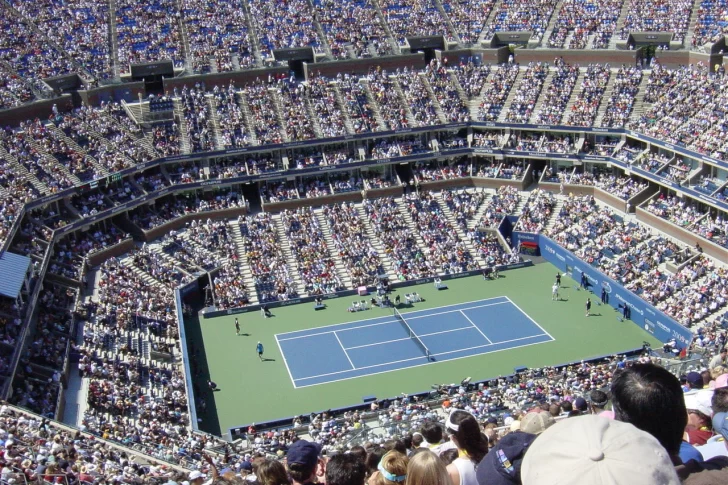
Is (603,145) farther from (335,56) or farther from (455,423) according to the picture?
(455,423)

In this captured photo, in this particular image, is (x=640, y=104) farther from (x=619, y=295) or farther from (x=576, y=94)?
(x=619, y=295)

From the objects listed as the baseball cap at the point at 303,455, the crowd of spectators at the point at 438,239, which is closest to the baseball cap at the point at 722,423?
the baseball cap at the point at 303,455

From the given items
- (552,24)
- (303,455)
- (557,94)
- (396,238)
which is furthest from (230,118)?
(303,455)

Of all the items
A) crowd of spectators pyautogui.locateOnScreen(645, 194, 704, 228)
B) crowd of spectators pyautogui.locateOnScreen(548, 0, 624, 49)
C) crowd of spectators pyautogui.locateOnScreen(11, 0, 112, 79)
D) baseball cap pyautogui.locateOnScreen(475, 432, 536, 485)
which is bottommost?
baseball cap pyautogui.locateOnScreen(475, 432, 536, 485)

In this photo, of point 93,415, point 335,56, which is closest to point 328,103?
point 335,56

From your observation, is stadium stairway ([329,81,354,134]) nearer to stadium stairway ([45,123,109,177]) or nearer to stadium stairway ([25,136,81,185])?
stadium stairway ([45,123,109,177])

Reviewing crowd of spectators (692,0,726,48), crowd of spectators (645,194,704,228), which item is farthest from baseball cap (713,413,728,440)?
crowd of spectators (692,0,726,48)
